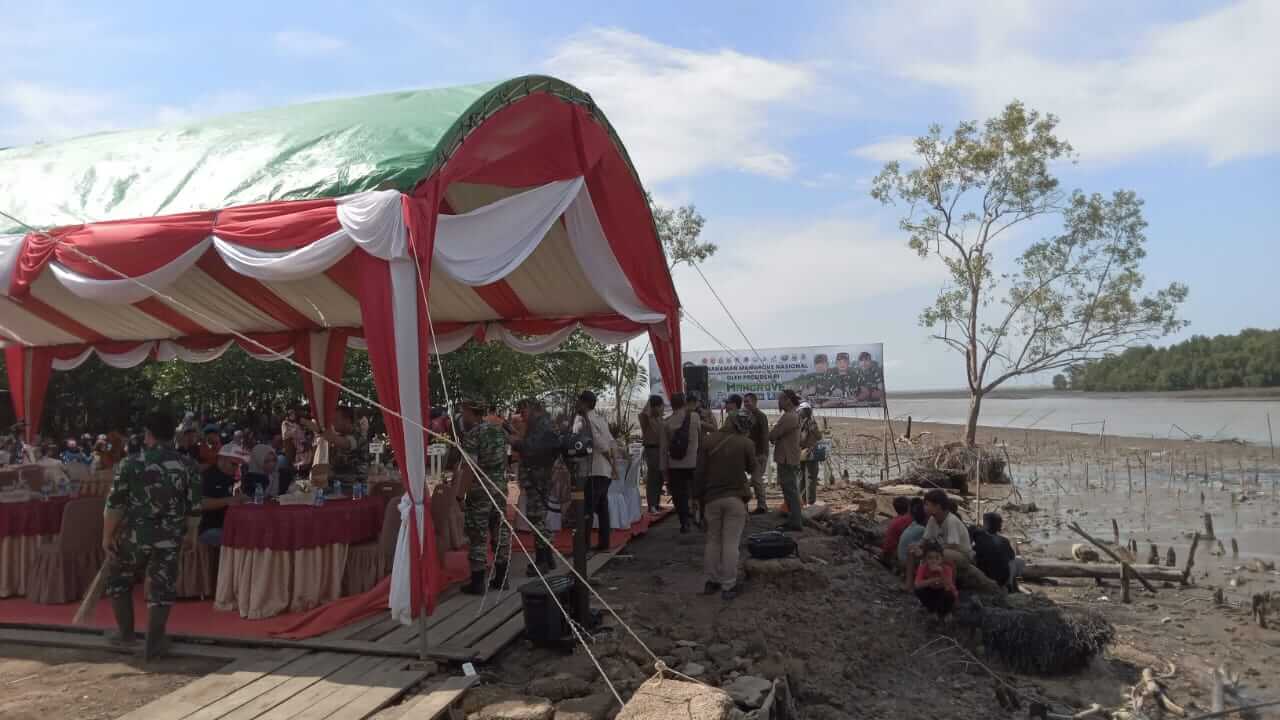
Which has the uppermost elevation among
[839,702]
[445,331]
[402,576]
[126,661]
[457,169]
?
[457,169]

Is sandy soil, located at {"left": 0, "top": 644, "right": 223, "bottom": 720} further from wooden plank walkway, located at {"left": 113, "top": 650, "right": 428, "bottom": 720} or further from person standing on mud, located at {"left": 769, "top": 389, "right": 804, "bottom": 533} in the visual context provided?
person standing on mud, located at {"left": 769, "top": 389, "right": 804, "bottom": 533}

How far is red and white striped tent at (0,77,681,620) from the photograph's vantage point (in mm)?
4734

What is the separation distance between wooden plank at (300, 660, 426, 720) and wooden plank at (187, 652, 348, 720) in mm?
350

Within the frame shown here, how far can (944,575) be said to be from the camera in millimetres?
6469

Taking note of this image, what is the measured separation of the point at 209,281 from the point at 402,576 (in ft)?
16.3

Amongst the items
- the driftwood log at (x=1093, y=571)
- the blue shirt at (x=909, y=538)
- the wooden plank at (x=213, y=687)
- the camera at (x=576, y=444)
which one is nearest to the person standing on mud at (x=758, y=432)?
the blue shirt at (x=909, y=538)

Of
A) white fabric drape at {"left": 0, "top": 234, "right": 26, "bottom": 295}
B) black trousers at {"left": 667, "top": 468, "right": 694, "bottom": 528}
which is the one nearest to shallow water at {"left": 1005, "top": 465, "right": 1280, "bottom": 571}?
black trousers at {"left": 667, "top": 468, "right": 694, "bottom": 528}

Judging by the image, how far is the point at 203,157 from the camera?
19.9 ft

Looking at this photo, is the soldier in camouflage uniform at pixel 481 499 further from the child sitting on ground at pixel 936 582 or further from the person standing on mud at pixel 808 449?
the person standing on mud at pixel 808 449

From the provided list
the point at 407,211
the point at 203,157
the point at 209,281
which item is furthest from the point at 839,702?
the point at 209,281

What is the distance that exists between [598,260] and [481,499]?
2.98 meters

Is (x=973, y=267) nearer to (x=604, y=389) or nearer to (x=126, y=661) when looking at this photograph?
(x=604, y=389)

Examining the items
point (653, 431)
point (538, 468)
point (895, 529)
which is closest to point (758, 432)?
point (653, 431)

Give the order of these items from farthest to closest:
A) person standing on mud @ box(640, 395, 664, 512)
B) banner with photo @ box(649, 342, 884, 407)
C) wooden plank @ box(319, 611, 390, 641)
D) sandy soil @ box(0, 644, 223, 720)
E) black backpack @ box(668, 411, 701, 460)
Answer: banner with photo @ box(649, 342, 884, 407), person standing on mud @ box(640, 395, 664, 512), black backpack @ box(668, 411, 701, 460), wooden plank @ box(319, 611, 390, 641), sandy soil @ box(0, 644, 223, 720)
